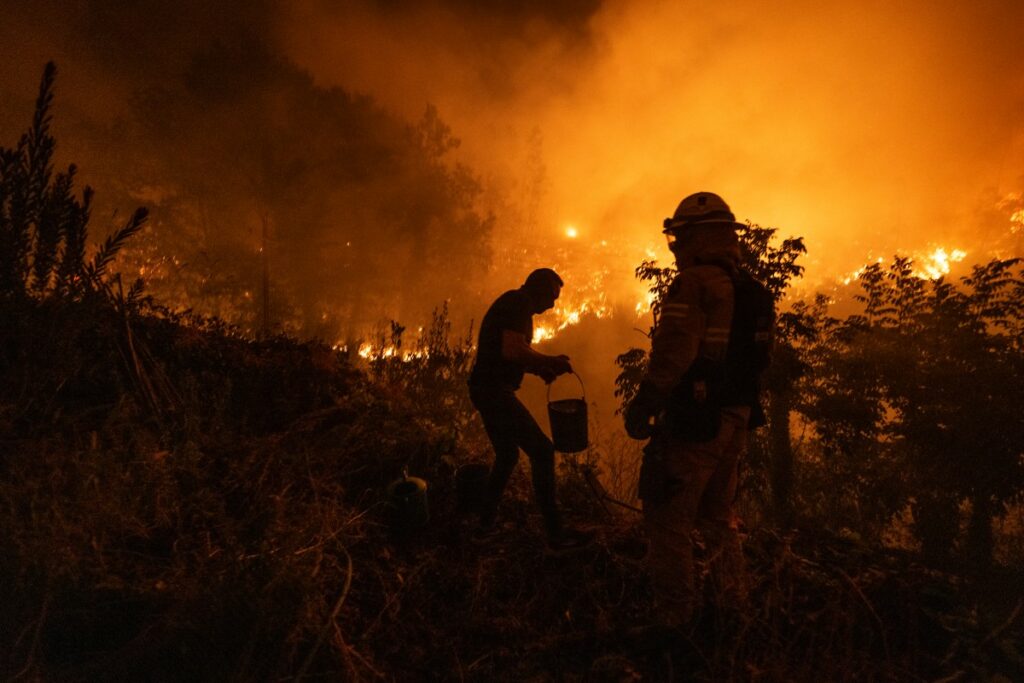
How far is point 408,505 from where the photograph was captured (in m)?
3.12

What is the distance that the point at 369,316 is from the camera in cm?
2906

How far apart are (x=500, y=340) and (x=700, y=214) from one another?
62.2 inches

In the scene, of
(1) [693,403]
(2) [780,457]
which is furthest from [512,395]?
(2) [780,457]

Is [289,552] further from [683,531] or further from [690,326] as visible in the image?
[690,326]

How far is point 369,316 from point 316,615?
2841 centimetres

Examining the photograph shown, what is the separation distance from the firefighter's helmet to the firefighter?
0.04ft

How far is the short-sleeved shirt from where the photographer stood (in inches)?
129

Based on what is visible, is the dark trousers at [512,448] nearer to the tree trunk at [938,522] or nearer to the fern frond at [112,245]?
the fern frond at [112,245]

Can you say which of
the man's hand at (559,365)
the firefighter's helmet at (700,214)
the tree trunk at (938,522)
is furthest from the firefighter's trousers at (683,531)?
the tree trunk at (938,522)

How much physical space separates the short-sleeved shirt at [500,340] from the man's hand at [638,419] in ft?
3.25

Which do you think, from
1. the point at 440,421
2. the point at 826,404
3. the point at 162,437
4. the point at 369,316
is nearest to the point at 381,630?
the point at 162,437

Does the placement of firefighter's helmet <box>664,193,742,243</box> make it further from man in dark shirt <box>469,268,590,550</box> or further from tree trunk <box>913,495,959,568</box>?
tree trunk <box>913,495,959,568</box>

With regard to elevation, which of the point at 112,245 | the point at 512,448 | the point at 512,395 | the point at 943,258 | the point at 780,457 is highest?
the point at 943,258

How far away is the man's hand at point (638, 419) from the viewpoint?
8.16 ft
